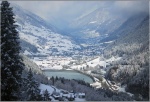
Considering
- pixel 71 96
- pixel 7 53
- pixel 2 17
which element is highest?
pixel 2 17

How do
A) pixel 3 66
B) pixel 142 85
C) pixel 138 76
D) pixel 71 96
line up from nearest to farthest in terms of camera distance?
pixel 3 66 → pixel 71 96 → pixel 142 85 → pixel 138 76

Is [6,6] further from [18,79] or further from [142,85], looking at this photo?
[142,85]

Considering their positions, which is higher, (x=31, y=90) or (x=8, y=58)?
(x=8, y=58)

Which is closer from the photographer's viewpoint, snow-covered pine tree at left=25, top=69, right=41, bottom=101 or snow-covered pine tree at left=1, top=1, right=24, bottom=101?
snow-covered pine tree at left=1, top=1, right=24, bottom=101

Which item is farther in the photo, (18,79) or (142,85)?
(142,85)

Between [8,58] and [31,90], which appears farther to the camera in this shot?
[31,90]

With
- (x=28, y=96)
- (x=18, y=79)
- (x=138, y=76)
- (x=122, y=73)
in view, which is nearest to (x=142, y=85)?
(x=138, y=76)

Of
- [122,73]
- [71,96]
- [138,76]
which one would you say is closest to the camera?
[71,96]

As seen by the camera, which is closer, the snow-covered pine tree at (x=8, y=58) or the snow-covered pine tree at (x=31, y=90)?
the snow-covered pine tree at (x=8, y=58)
